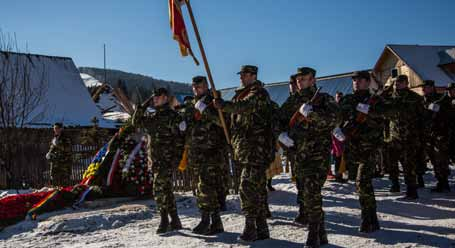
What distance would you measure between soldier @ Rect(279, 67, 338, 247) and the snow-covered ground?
50 centimetres

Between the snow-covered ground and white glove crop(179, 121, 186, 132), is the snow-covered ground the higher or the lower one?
the lower one

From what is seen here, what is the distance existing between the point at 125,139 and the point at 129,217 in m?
2.57

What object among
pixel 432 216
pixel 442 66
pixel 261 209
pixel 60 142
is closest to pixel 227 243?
pixel 261 209

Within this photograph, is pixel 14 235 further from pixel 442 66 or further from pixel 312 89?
pixel 442 66

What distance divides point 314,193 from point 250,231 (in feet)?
3.29

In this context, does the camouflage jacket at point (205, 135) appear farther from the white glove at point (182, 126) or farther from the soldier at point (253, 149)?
the soldier at point (253, 149)

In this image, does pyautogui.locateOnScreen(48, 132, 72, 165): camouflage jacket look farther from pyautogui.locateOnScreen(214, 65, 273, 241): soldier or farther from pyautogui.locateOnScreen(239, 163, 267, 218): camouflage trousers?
pyautogui.locateOnScreen(239, 163, 267, 218): camouflage trousers

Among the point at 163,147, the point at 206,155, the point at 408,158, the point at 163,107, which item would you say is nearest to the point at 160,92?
the point at 163,107

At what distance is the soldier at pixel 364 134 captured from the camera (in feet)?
18.3

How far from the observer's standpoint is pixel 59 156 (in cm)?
1255

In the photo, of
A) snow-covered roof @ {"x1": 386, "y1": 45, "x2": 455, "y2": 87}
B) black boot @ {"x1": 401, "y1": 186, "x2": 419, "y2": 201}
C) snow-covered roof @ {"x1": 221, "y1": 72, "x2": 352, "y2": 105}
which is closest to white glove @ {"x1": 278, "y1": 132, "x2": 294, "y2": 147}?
black boot @ {"x1": 401, "y1": 186, "x2": 419, "y2": 201}

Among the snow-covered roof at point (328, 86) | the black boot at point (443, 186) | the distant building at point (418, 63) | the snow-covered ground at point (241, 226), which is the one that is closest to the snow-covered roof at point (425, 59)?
the distant building at point (418, 63)

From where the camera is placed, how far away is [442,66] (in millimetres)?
32188

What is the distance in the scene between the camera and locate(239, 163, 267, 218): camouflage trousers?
17.7ft
